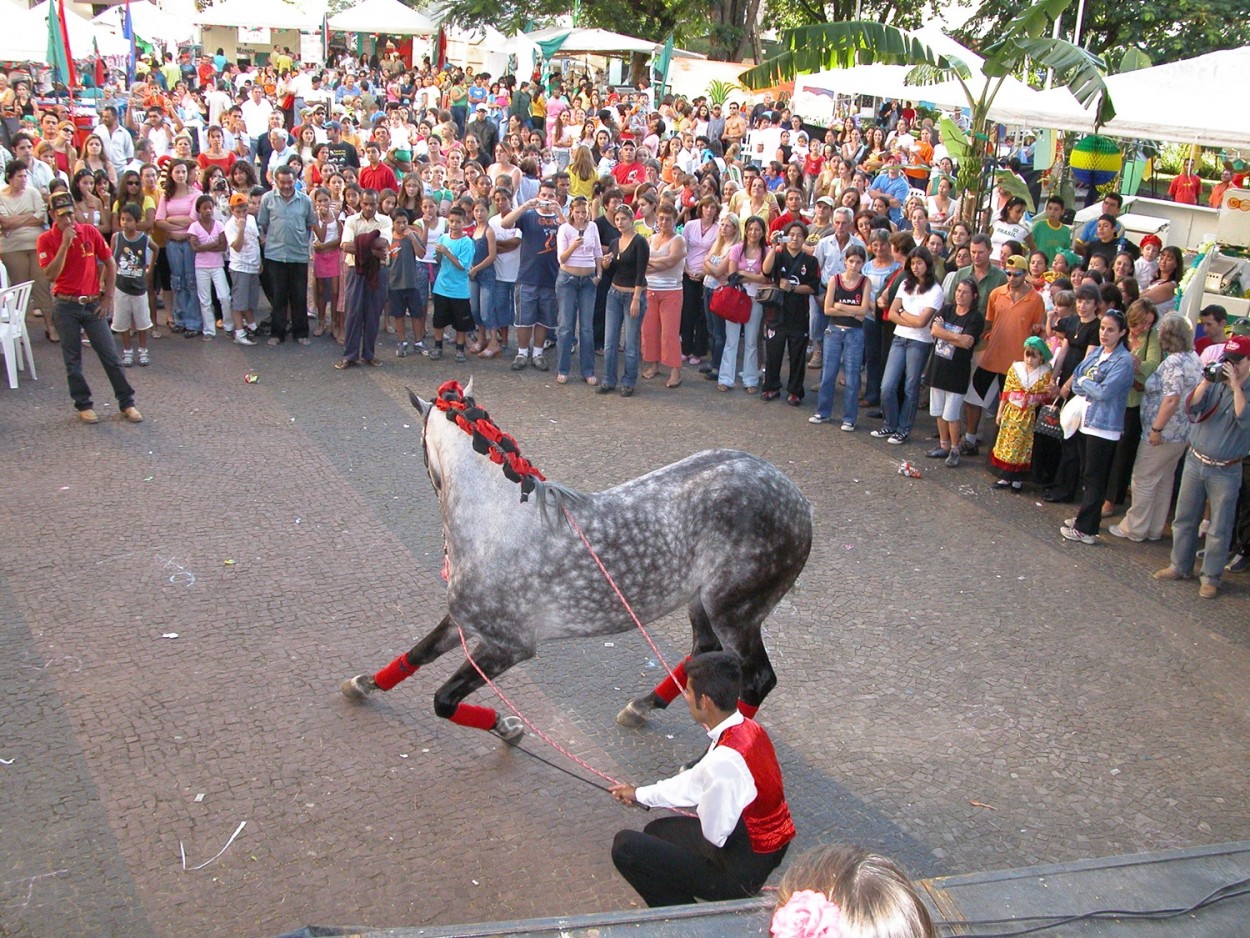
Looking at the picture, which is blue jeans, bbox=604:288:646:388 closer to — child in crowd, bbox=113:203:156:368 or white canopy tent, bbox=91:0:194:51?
child in crowd, bbox=113:203:156:368

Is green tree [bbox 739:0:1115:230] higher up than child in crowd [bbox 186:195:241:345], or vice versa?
green tree [bbox 739:0:1115:230]

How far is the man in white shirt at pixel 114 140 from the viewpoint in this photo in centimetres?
1642

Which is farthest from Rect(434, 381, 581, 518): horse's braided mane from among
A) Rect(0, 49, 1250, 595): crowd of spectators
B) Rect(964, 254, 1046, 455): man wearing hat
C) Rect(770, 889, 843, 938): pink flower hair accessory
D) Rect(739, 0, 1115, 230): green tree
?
Rect(739, 0, 1115, 230): green tree

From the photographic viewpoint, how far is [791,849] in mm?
5227

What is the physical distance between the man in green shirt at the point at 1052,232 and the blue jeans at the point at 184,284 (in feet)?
33.3

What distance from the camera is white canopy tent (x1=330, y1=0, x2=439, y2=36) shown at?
31156 millimetres

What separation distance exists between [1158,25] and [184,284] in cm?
3212

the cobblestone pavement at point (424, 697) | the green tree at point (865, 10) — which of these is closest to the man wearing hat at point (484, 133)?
the cobblestone pavement at point (424, 697)

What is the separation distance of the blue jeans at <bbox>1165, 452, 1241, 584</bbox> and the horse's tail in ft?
17.1

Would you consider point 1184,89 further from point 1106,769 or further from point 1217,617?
point 1106,769

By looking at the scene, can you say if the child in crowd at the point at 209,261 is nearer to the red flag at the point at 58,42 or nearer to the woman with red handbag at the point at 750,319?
the woman with red handbag at the point at 750,319

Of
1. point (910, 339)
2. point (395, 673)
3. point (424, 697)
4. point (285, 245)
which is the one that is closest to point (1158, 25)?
point (910, 339)

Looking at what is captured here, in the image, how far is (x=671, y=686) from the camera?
19.5ft

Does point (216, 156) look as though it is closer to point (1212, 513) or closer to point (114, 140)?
point (114, 140)
